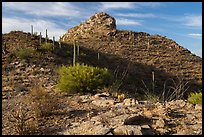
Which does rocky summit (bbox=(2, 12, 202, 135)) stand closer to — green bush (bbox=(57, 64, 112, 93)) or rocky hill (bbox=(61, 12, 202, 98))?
rocky hill (bbox=(61, 12, 202, 98))

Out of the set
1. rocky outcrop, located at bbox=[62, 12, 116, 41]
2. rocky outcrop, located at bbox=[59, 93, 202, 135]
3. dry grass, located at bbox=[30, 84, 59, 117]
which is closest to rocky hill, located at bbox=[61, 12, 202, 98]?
rocky outcrop, located at bbox=[62, 12, 116, 41]

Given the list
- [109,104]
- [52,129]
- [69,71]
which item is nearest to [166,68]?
[69,71]

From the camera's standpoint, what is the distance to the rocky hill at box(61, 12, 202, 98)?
1174 inches

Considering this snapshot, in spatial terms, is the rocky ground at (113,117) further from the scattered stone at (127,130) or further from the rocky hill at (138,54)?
the rocky hill at (138,54)

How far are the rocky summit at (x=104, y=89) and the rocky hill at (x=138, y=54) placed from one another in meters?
0.09

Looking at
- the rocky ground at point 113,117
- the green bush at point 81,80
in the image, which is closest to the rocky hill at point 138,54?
the green bush at point 81,80

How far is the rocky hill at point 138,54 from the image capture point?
97.9ft

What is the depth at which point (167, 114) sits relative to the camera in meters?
7.84

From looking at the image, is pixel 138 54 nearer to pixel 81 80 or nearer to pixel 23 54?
pixel 23 54

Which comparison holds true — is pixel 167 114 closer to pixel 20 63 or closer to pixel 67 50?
pixel 20 63

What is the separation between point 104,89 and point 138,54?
81.4ft

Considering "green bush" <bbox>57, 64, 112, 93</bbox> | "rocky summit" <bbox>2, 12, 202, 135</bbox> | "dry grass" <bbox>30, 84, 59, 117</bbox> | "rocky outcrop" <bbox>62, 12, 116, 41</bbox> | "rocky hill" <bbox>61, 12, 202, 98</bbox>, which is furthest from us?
"rocky outcrop" <bbox>62, 12, 116, 41</bbox>

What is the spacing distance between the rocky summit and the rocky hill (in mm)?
87

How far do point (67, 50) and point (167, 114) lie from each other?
2232 centimetres
